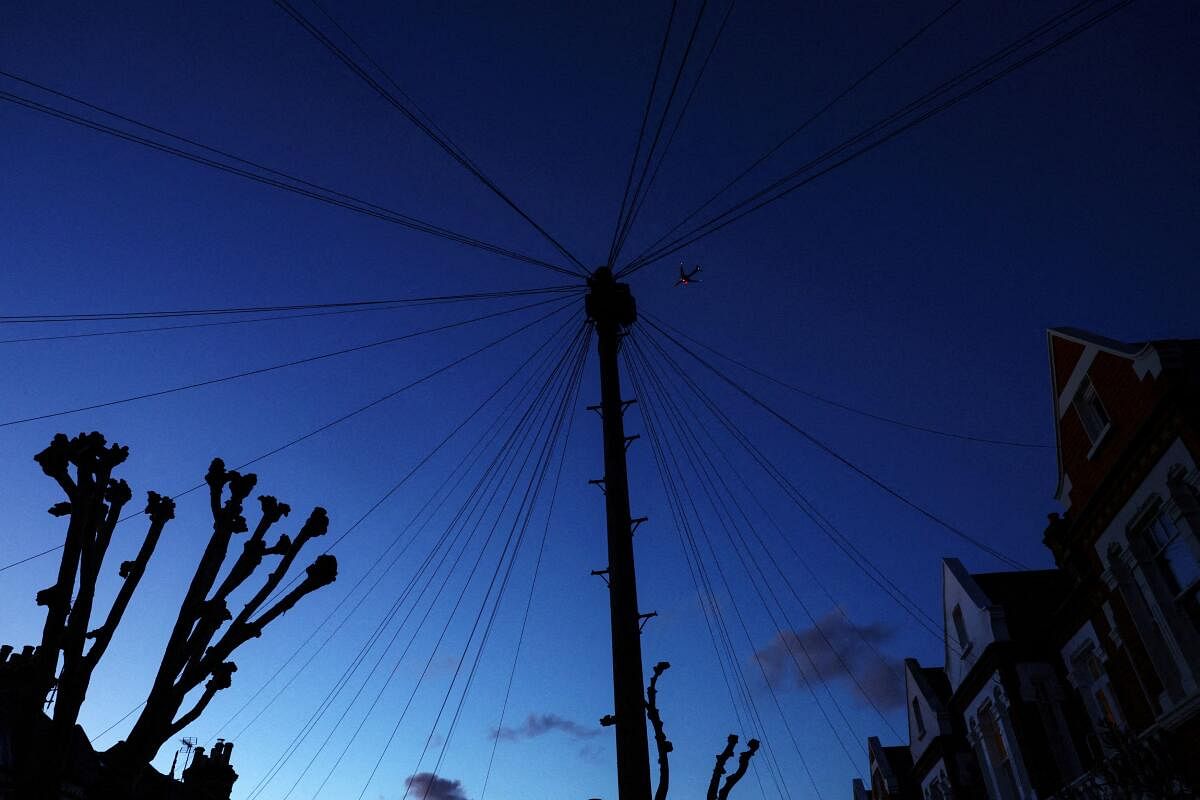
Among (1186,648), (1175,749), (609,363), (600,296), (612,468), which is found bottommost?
(1175,749)

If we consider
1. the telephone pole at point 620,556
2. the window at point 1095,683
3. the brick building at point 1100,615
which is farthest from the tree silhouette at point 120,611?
the window at point 1095,683

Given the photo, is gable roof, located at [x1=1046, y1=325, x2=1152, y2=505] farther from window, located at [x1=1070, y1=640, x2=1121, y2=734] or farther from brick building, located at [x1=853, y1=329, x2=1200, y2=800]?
window, located at [x1=1070, y1=640, x2=1121, y2=734]

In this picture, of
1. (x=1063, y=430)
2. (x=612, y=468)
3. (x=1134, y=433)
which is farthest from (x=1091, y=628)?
(x=612, y=468)

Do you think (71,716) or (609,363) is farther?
(609,363)

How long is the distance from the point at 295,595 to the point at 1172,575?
15178 mm

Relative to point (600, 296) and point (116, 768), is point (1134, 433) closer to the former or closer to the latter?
point (600, 296)

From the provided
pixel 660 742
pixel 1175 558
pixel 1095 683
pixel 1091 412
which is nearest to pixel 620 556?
pixel 660 742

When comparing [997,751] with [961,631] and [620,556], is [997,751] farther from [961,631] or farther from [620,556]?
[620,556]

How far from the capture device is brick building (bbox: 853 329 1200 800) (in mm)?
13812

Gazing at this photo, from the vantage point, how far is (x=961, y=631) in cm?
2341

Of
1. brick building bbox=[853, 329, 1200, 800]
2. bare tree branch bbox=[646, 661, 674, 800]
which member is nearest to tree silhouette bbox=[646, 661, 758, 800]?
bare tree branch bbox=[646, 661, 674, 800]

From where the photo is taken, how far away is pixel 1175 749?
1427 centimetres

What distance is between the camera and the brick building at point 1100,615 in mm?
13812

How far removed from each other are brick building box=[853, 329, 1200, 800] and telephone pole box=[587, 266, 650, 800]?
30.6 feet
